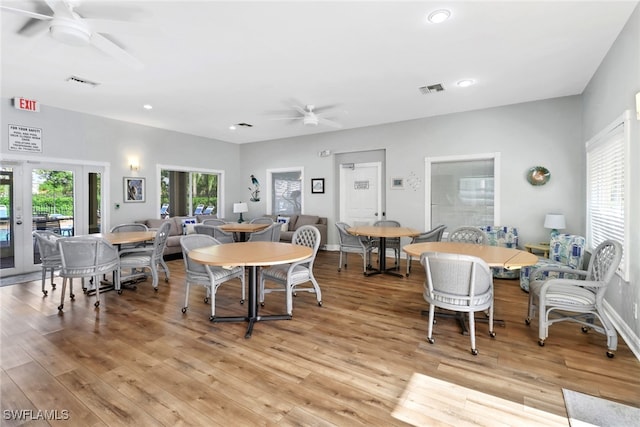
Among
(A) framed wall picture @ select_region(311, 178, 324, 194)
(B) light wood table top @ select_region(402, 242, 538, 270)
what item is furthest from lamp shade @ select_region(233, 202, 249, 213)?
(B) light wood table top @ select_region(402, 242, 538, 270)

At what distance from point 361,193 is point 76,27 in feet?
18.5

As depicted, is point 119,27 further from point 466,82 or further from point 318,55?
point 466,82

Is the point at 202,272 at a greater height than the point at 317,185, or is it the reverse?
the point at 317,185

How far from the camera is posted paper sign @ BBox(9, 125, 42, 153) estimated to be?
4.99 meters

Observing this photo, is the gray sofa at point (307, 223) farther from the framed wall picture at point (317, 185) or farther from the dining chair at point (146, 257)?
the dining chair at point (146, 257)

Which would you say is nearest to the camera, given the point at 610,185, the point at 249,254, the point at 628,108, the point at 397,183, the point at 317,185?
the point at 628,108

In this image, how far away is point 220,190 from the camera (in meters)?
8.45

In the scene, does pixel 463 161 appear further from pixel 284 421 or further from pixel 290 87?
pixel 284 421

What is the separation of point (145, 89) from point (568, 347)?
584 cm

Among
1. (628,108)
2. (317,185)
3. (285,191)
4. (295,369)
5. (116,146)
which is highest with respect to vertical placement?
(116,146)

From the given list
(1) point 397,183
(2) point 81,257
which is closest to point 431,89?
(1) point 397,183

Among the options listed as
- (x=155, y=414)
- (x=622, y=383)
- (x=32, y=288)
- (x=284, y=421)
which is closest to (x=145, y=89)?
(x=32, y=288)

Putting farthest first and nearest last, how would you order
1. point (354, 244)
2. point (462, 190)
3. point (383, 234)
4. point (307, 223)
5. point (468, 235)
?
point (307, 223)
point (462, 190)
point (354, 244)
point (383, 234)
point (468, 235)

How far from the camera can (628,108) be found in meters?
2.76
